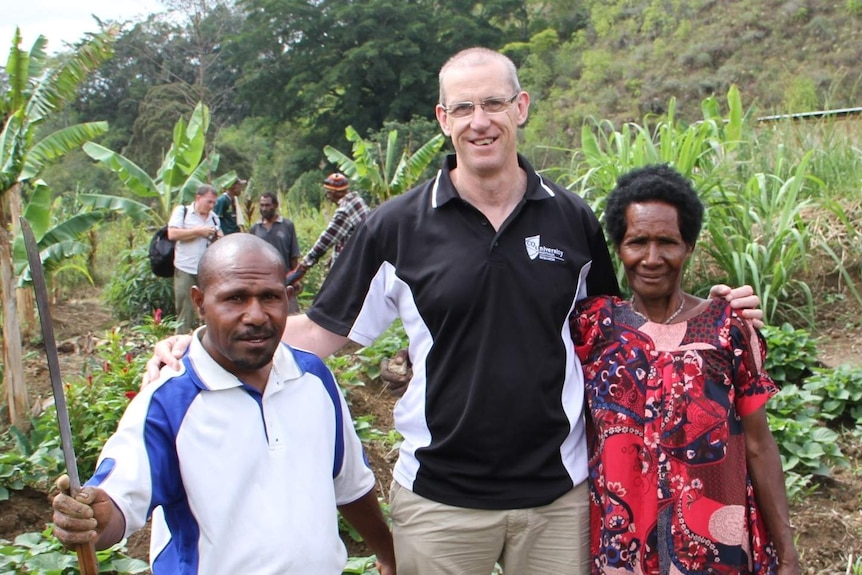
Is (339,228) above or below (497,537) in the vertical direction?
above

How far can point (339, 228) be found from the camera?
24.7 feet

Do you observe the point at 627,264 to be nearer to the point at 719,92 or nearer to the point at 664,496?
the point at 664,496

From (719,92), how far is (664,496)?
973 inches

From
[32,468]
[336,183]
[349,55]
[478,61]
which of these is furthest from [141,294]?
[349,55]

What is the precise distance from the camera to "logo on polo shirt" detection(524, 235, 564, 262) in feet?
7.72

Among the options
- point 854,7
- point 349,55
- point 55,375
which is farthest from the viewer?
point 349,55

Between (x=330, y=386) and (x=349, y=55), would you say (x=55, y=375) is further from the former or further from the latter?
(x=349, y=55)

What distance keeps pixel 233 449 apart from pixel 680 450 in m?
1.14

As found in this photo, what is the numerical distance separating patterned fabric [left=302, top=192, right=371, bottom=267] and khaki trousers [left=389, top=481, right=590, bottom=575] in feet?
17.0

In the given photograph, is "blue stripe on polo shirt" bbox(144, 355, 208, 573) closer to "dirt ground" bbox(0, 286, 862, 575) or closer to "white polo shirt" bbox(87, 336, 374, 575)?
"white polo shirt" bbox(87, 336, 374, 575)

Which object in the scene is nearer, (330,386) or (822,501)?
(330,386)

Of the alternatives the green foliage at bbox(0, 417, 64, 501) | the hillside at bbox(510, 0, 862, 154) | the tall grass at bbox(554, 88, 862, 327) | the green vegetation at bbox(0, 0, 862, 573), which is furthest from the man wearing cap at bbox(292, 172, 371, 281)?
the hillside at bbox(510, 0, 862, 154)

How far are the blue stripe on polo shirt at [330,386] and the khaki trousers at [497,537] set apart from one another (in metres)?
0.35


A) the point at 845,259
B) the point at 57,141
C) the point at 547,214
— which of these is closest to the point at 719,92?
the point at 845,259
